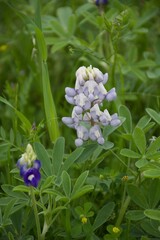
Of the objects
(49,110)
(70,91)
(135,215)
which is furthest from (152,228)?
Answer: (49,110)

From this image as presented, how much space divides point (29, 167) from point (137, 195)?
0.42m

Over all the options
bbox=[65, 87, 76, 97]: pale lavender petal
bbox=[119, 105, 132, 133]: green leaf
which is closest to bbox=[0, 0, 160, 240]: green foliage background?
bbox=[119, 105, 132, 133]: green leaf

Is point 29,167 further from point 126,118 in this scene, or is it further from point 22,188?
point 126,118

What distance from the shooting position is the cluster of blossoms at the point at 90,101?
6.20 ft

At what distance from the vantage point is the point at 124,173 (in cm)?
211

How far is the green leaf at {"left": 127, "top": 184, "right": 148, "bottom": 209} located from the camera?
1.92 meters

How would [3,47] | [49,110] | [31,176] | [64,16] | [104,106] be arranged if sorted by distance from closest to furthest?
[31,176] < [49,110] < [104,106] < [64,16] < [3,47]

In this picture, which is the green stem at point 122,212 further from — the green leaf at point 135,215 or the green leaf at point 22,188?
the green leaf at point 22,188

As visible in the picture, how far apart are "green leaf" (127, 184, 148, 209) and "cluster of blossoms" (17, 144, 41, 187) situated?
1.19 ft

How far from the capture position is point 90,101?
6.21ft

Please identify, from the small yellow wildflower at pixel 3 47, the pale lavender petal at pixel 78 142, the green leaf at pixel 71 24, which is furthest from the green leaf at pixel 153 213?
the small yellow wildflower at pixel 3 47

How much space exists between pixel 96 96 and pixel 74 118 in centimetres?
11

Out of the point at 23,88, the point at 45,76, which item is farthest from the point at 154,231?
the point at 23,88

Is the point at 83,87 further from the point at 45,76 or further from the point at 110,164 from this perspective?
the point at 110,164
